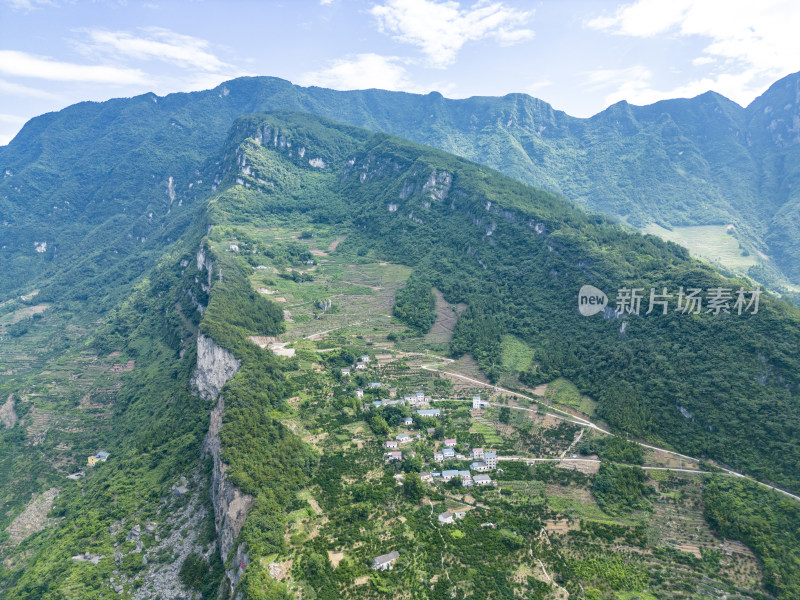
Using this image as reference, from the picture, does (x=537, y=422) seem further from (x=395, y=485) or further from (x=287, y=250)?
(x=287, y=250)

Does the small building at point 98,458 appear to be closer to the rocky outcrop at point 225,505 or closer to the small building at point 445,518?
the rocky outcrop at point 225,505

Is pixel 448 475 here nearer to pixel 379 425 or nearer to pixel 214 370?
pixel 379 425

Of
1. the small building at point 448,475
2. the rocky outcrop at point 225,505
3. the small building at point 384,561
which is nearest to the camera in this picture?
the small building at point 384,561

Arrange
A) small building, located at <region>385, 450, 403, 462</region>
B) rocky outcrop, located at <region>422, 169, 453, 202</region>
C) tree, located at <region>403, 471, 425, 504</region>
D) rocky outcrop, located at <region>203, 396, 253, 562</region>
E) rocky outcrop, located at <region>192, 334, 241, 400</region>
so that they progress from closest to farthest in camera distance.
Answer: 1. rocky outcrop, located at <region>203, 396, 253, 562</region>
2. tree, located at <region>403, 471, 425, 504</region>
3. small building, located at <region>385, 450, 403, 462</region>
4. rocky outcrop, located at <region>192, 334, 241, 400</region>
5. rocky outcrop, located at <region>422, 169, 453, 202</region>

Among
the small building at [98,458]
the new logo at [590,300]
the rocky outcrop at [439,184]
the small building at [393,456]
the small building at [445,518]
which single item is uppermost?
the rocky outcrop at [439,184]

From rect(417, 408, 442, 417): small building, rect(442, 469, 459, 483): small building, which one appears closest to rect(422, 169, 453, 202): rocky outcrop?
rect(417, 408, 442, 417): small building

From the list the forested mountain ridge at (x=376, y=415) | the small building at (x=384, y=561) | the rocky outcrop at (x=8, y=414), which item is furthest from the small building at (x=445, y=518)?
the rocky outcrop at (x=8, y=414)

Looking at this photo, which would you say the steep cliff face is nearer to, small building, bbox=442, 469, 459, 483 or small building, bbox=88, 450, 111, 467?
small building, bbox=88, 450, 111, 467
